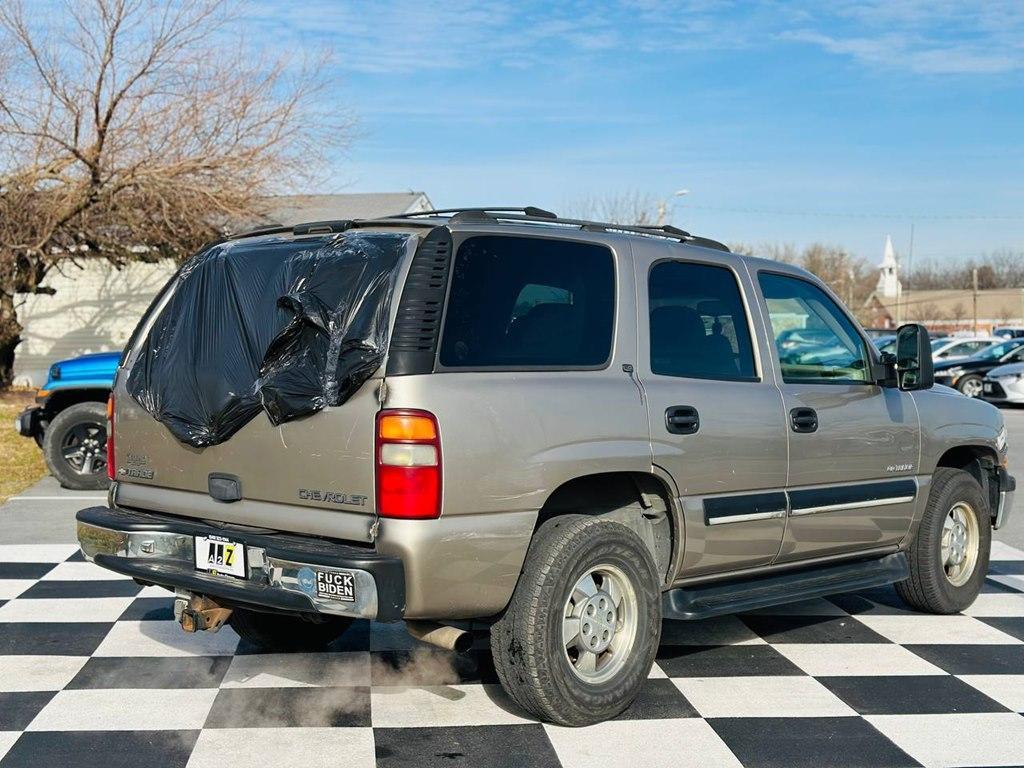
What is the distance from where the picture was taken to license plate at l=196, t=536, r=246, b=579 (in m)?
4.55

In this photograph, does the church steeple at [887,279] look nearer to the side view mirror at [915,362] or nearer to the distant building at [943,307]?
the distant building at [943,307]

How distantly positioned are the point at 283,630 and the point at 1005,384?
20.7 meters

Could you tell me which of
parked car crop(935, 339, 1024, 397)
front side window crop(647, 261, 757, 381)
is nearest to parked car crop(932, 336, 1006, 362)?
parked car crop(935, 339, 1024, 397)

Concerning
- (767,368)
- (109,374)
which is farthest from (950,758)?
(109,374)

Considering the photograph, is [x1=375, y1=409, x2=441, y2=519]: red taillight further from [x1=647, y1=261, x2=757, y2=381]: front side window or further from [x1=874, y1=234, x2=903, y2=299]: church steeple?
[x1=874, y1=234, x2=903, y2=299]: church steeple

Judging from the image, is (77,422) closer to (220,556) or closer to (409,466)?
(220,556)

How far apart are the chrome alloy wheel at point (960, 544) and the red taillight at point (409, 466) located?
140 inches

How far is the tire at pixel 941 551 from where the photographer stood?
6.52 m

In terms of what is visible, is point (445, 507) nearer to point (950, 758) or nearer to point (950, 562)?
point (950, 758)

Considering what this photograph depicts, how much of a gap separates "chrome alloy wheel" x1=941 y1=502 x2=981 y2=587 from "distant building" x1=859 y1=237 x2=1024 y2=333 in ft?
306

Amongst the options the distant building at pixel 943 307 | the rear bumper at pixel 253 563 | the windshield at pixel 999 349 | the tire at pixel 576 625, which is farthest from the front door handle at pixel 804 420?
the distant building at pixel 943 307

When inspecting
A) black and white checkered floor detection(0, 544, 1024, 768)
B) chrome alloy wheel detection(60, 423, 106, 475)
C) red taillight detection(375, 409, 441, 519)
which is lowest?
black and white checkered floor detection(0, 544, 1024, 768)

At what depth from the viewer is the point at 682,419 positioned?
5055 mm

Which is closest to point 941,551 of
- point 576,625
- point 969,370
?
point 576,625
